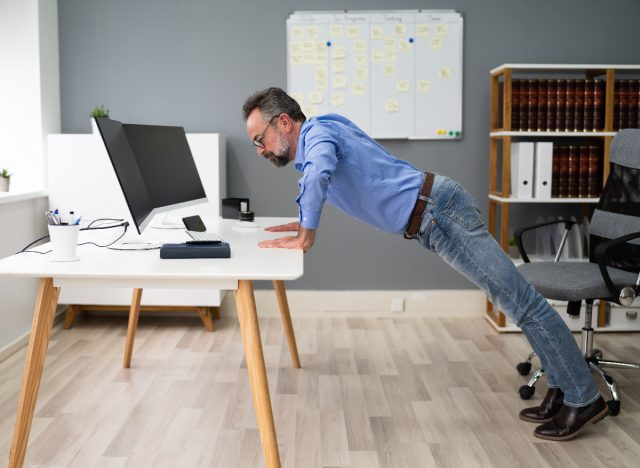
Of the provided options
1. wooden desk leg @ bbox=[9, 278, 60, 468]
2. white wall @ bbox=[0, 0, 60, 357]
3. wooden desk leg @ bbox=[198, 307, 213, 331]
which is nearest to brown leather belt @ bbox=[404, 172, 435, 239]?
wooden desk leg @ bbox=[9, 278, 60, 468]

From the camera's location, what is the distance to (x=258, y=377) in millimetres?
2133

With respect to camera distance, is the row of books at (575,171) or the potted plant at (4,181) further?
the row of books at (575,171)

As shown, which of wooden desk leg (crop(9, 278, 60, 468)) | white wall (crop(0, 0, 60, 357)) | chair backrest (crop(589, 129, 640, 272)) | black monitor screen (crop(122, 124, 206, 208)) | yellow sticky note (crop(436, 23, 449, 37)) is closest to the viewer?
wooden desk leg (crop(9, 278, 60, 468))

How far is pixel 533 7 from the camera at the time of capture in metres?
4.57

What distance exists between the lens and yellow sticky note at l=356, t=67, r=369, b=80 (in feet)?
14.9

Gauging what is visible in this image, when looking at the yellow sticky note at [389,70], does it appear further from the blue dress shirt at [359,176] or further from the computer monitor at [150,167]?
the blue dress shirt at [359,176]

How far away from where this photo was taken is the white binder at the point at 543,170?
420 cm

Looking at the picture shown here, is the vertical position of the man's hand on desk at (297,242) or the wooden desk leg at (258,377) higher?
the man's hand on desk at (297,242)

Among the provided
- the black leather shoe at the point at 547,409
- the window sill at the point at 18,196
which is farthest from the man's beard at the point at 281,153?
the window sill at the point at 18,196

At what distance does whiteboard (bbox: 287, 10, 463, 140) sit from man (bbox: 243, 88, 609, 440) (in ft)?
6.29

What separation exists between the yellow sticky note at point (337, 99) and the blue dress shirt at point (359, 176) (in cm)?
191

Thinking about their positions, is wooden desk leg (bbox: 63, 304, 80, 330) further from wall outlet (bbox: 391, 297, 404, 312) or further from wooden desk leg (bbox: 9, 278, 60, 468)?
wooden desk leg (bbox: 9, 278, 60, 468)

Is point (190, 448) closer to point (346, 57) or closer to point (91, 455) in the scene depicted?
point (91, 455)

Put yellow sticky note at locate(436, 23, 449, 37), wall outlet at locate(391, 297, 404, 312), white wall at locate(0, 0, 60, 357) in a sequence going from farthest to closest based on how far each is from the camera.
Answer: wall outlet at locate(391, 297, 404, 312), yellow sticky note at locate(436, 23, 449, 37), white wall at locate(0, 0, 60, 357)
